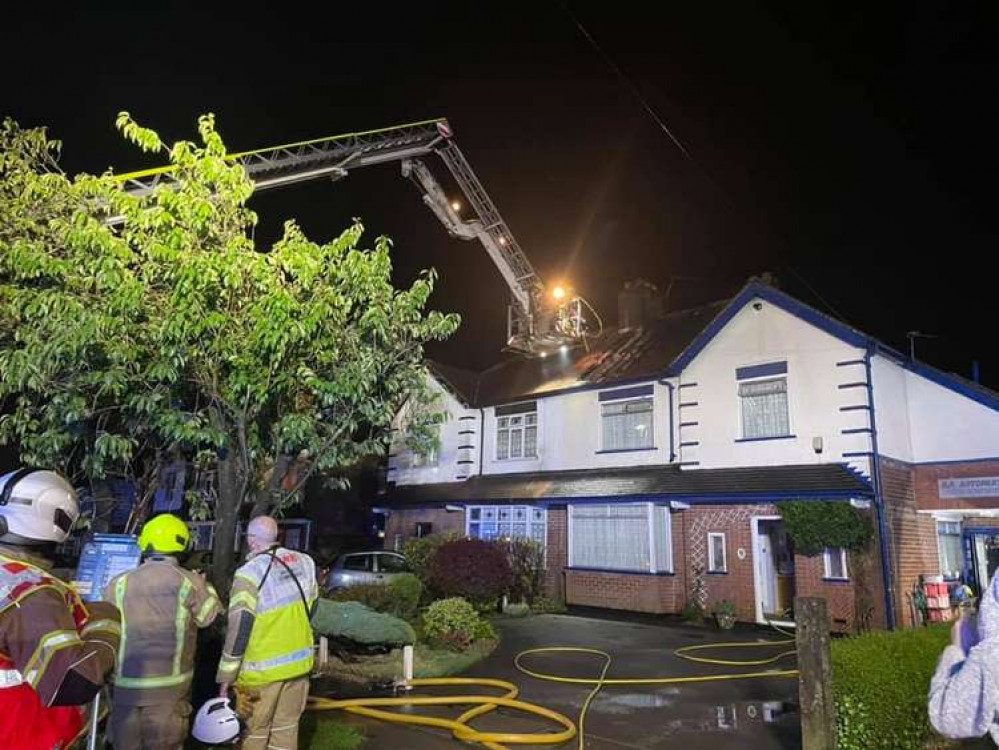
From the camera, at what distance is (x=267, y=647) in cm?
475

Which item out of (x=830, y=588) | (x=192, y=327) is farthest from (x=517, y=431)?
(x=192, y=327)

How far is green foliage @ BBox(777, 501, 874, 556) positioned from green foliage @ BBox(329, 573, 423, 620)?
8.27 meters

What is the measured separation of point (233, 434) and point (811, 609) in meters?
6.23

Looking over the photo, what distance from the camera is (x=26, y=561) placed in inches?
116

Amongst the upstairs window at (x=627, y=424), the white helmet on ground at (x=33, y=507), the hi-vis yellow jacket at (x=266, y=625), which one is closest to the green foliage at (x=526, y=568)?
the upstairs window at (x=627, y=424)

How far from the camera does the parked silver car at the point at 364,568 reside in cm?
1659

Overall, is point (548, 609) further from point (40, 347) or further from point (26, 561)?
point (26, 561)

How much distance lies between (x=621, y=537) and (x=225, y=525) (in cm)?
1296

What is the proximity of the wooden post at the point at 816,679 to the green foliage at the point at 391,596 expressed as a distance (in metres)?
8.85

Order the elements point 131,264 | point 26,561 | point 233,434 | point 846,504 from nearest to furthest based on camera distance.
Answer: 1. point 26,561
2. point 233,434
3. point 131,264
4. point 846,504

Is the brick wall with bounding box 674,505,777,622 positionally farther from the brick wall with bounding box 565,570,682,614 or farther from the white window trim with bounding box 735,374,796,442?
the white window trim with bounding box 735,374,796,442

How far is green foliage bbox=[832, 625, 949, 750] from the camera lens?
5.89 meters

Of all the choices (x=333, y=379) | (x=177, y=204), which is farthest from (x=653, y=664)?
(x=177, y=204)

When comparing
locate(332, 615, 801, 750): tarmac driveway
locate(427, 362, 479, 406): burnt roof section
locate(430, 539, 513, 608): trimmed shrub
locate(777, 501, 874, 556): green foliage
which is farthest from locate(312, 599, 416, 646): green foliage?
locate(427, 362, 479, 406): burnt roof section
